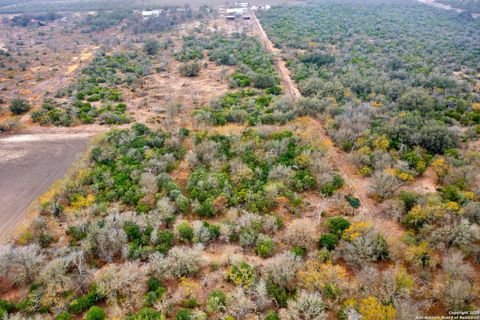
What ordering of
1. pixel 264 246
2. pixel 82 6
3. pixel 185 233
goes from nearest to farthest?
1. pixel 264 246
2. pixel 185 233
3. pixel 82 6

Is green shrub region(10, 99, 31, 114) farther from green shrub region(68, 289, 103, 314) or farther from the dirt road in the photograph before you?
green shrub region(68, 289, 103, 314)

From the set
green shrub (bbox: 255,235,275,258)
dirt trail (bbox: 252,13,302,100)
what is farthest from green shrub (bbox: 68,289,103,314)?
dirt trail (bbox: 252,13,302,100)

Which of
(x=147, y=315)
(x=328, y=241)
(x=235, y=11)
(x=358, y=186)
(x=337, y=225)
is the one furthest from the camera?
(x=235, y=11)

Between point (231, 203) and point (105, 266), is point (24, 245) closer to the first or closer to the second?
point (105, 266)

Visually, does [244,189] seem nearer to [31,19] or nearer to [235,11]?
[235,11]

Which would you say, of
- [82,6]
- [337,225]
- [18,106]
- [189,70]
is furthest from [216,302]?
[82,6]
